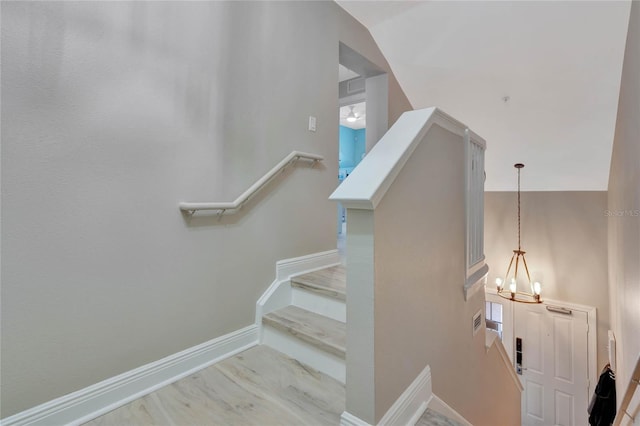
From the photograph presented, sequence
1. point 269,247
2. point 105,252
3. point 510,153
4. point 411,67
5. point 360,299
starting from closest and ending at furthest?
point 360,299 → point 105,252 → point 269,247 → point 411,67 → point 510,153

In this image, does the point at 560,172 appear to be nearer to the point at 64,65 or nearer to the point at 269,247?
the point at 269,247

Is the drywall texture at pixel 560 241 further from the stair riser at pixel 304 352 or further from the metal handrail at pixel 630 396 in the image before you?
the stair riser at pixel 304 352

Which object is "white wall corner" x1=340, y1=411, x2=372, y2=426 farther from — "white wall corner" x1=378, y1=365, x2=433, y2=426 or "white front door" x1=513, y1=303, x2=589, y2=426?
"white front door" x1=513, y1=303, x2=589, y2=426

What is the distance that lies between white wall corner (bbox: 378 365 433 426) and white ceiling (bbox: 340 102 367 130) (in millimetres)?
3892

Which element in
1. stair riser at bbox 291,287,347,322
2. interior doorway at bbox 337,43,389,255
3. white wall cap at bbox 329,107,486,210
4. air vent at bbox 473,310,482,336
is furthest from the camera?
interior doorway at bbox 337,43,389,255

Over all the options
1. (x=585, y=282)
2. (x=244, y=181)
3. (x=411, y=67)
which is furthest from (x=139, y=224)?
(x=585, y=282)

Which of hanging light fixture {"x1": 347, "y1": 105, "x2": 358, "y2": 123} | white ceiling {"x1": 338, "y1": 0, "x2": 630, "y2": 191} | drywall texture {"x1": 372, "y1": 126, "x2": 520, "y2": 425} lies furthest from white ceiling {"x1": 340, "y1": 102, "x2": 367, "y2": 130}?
drywall texture {"x1": 372, "y1": 126, "x2": 520, "y2": 425}

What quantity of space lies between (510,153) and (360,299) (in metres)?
3.54

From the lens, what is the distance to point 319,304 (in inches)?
74.5

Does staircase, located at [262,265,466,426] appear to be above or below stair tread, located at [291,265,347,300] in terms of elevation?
below

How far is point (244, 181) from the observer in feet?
5.92

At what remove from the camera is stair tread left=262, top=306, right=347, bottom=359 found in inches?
58.8

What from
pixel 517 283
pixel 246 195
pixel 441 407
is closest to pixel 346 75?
pixel 246 195

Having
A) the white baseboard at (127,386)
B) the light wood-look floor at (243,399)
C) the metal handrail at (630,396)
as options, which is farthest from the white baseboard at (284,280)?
the metal handrail at (630,396)
